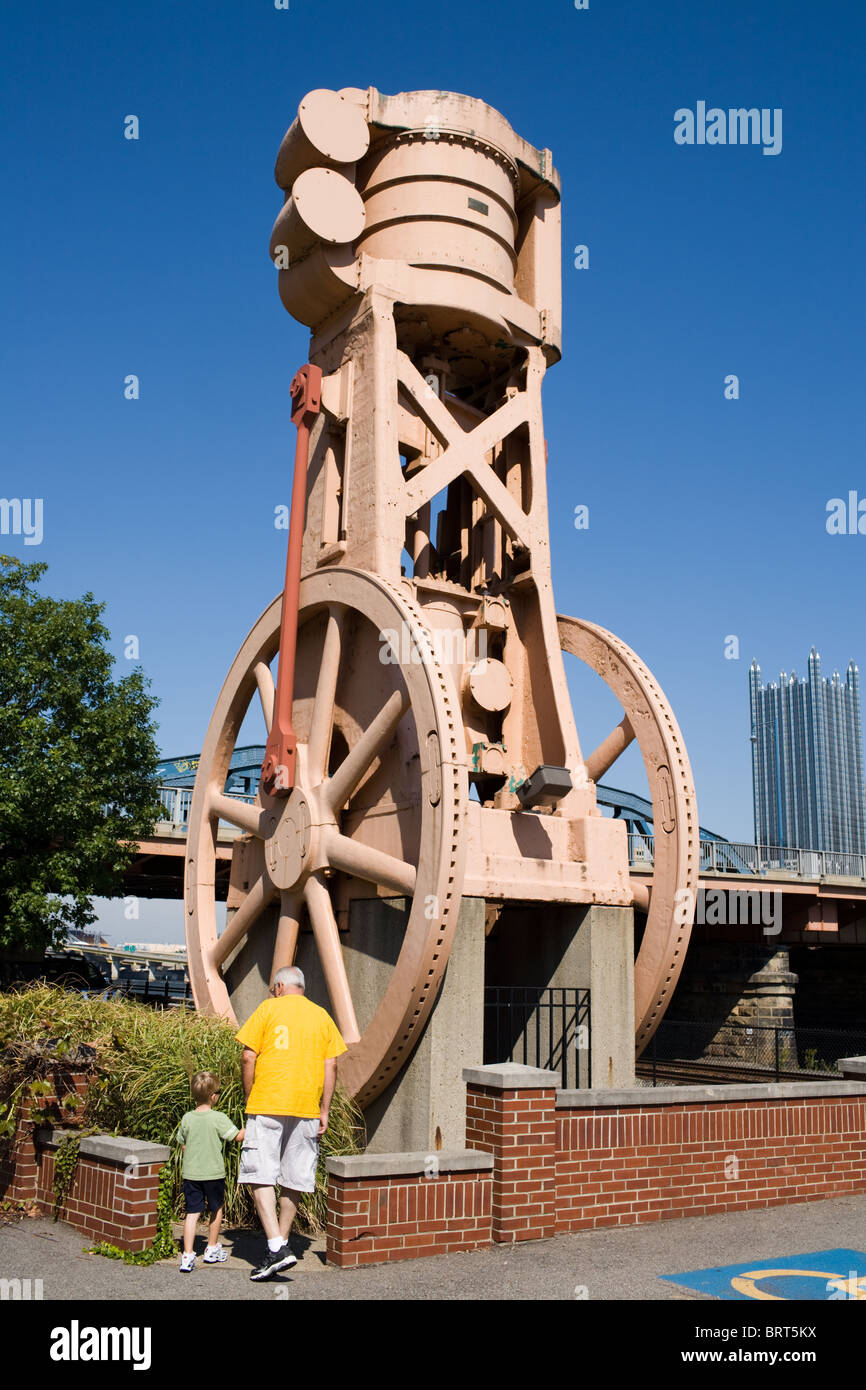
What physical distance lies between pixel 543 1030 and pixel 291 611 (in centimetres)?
516

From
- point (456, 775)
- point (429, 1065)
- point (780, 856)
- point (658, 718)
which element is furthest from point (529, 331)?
point (780, 856)

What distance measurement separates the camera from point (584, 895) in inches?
462

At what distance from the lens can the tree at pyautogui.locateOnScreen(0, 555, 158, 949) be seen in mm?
19828

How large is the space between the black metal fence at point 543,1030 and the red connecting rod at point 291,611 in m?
3.12

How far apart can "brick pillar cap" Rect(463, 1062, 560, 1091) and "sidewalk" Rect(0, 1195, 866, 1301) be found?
967 millimetres

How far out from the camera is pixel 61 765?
19875 millimetres

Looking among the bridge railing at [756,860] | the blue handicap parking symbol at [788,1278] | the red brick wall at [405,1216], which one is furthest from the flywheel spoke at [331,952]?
the bridge railing at [756,860]

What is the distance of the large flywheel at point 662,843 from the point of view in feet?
38.5

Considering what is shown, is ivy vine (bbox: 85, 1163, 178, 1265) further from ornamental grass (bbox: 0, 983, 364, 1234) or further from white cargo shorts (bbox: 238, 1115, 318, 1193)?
ornamental grass (bbox: 0, 983, 364, 1234)

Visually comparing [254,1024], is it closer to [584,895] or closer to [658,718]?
[584,895]

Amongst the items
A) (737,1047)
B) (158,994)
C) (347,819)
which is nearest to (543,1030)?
(347,819)

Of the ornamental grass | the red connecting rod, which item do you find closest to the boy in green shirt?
the ornamental grass

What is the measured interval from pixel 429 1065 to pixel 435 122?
10330 millimetres

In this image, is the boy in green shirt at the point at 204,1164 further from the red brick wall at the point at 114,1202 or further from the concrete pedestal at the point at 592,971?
the concrete pedestal at the point at 592,971
